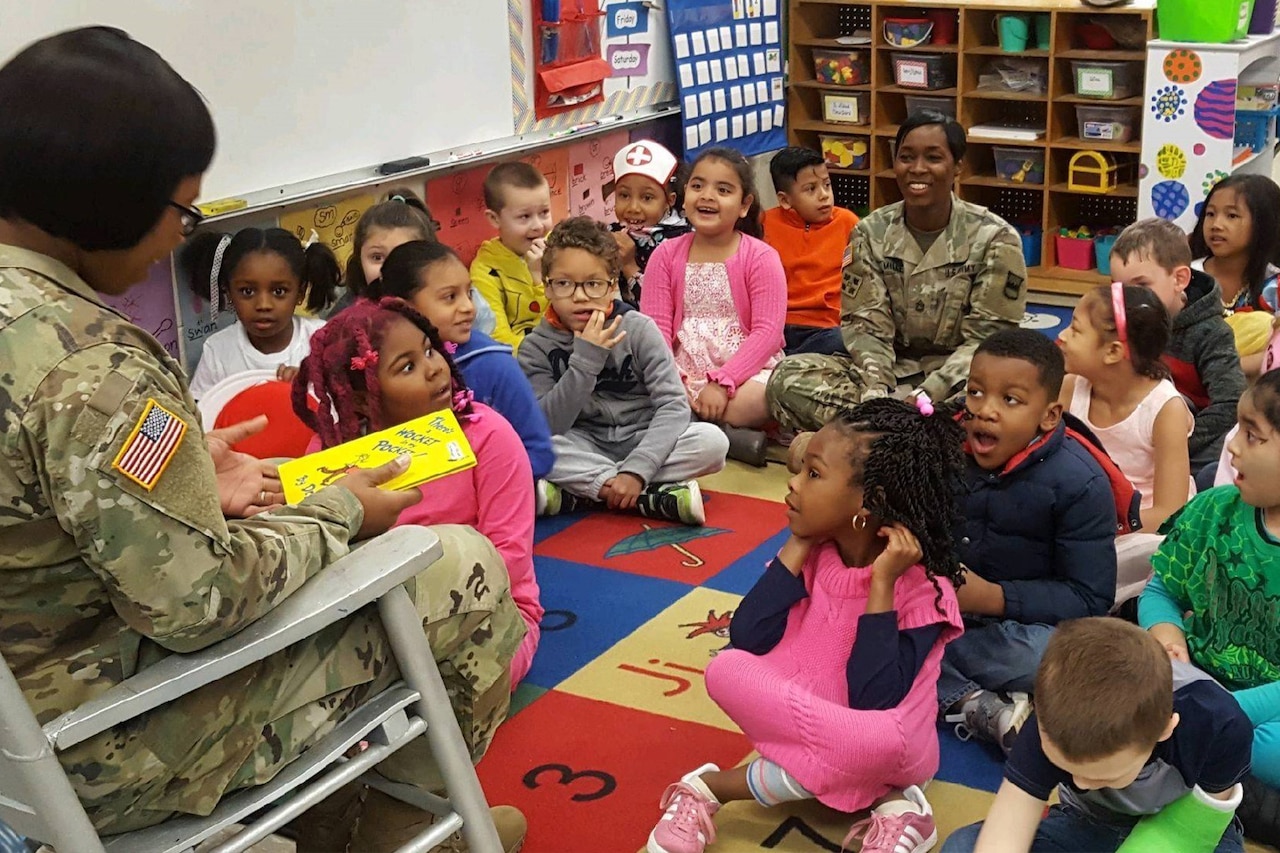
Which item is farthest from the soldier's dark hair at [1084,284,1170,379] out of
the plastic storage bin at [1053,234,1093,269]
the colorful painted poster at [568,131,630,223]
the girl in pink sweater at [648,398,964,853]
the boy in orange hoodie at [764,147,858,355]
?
the plastic storage bin at [1053,234,1093,269]

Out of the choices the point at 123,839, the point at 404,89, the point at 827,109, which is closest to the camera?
the point at 123,839

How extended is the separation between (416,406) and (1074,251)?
3.90 meters

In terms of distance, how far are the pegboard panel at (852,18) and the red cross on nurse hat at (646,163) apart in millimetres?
1937

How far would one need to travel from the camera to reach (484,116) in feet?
15.3

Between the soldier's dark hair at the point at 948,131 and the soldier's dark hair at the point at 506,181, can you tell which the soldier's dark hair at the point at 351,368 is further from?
the soldier's dark hair at the point at 948,131

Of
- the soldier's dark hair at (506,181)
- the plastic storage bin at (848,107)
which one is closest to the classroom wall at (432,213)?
the soldier's dark hair at (506,181)

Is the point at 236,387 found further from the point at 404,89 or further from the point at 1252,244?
the point at 1252,244

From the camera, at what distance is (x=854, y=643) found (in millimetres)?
2094

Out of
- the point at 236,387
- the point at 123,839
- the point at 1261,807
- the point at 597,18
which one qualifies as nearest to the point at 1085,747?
the point at 1261,807

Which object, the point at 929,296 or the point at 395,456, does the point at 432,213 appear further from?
the point at 395,456

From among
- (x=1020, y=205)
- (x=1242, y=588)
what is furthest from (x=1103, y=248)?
(x=1242, y=588)

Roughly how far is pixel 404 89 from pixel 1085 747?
3319 millimetres

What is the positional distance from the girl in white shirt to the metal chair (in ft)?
6.36

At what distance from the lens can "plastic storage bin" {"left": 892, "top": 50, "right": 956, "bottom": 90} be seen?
5.76m
